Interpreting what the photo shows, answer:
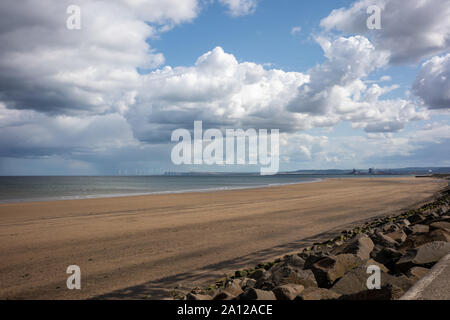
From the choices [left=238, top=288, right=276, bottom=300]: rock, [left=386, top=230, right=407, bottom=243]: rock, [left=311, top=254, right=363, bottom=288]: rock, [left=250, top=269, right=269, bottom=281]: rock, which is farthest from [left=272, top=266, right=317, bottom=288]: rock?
[left=386, top=230, right=407, bottom=243]: rock

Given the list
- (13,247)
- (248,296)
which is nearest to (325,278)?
(248,296)

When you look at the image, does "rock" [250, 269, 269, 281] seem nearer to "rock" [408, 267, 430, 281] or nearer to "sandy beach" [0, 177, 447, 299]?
"sandy beach" [0, 177, 447, 299]

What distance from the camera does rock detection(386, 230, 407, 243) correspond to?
927 cm

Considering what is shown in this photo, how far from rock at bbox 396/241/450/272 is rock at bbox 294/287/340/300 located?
202cm

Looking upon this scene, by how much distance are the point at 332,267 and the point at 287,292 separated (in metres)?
1.56

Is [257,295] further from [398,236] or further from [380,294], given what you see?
[398,236]

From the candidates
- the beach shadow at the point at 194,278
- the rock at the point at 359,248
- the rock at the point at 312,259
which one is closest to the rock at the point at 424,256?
the rock at the point at 359,248

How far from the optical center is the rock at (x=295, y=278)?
579 centimetres

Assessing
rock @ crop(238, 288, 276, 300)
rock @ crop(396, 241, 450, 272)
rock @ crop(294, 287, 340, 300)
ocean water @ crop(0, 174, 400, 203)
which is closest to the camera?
rock @ crop(294, 287, 340, 300)

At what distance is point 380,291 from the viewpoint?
4.57 metres

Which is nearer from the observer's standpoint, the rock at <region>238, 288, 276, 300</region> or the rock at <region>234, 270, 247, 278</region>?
the rock at <region>238, 288, 276, 300</region>

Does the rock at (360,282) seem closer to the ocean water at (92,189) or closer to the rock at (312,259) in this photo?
the rock at (312,259)

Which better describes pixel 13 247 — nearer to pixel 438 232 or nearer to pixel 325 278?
pixel 325 278
